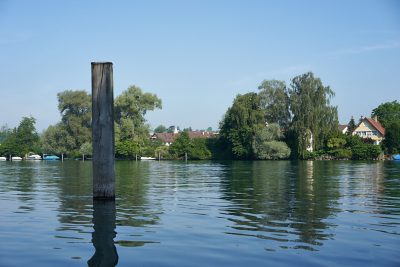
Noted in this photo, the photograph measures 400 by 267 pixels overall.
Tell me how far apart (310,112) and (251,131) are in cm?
1119

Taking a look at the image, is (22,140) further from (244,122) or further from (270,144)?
(270,144)

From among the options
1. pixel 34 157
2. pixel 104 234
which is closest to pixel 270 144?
pixel 34 157

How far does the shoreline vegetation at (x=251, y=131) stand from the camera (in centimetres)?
8281

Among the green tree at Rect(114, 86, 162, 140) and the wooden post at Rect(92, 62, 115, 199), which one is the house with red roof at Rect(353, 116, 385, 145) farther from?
the wooden post at Rect(92, 62, 115, 199)

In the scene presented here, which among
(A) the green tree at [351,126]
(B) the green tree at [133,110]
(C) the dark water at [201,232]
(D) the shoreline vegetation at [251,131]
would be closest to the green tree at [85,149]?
(D) the shoreline vegetation at [251,131]

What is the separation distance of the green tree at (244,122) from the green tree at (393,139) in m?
29.5

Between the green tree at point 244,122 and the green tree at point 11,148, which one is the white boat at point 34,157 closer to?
the green tree at point 11,148

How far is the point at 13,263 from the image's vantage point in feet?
25.6

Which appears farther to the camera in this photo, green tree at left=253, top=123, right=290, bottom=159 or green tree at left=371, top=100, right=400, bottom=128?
green tree at left=371, top=100, right=400, bottom=128

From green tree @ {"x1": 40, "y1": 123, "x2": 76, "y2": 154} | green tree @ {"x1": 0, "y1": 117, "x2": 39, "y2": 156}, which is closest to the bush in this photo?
green tree @ {"x1": 40, "y1": 123, "x2": 76, "y2": 154}

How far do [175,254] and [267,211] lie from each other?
A: 19.7 feet

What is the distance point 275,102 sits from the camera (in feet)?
286

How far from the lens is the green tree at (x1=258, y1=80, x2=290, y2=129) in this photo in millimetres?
85938

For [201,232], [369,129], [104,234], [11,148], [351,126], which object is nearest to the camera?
[104,234]
